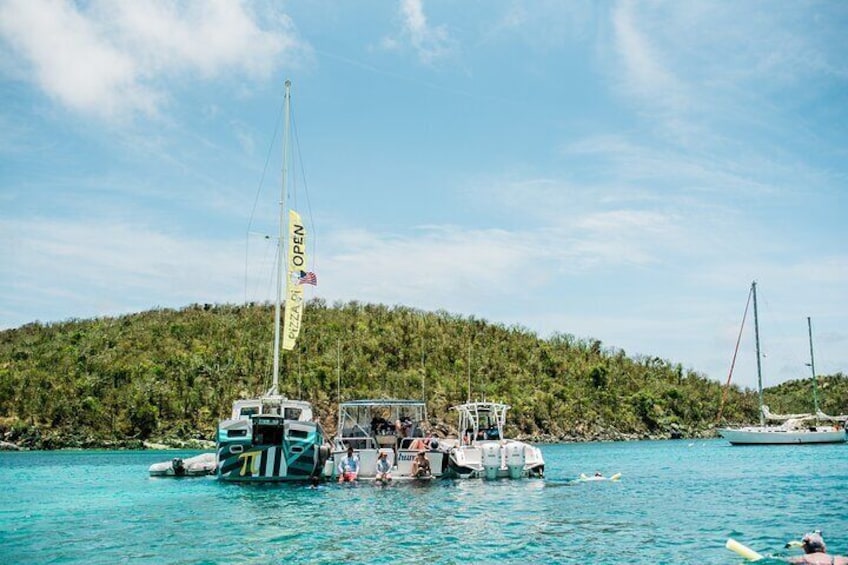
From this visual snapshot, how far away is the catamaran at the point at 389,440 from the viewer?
40.2 metres

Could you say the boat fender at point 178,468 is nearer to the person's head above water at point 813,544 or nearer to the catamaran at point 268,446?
the catamaran at point 268,446

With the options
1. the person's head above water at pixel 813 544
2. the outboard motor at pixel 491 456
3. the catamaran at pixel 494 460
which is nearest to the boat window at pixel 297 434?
the catamaran at pixel 494 460

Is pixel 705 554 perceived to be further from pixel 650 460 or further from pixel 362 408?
pixel 650 460

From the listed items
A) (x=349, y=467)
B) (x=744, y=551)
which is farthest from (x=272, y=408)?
(x=744, y=551)

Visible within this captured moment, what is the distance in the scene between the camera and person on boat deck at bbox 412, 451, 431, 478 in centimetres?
4012

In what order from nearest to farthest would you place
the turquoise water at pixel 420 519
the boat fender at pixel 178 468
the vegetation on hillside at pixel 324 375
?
the turquoise water at pixel 420 519 → the boat fender at pixel 178 468 → the vegetation on hillside at pixel 324 375

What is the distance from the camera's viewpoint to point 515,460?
41594 millimetres

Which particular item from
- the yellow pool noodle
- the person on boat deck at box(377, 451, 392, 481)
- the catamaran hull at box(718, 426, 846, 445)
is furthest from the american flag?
the catamaran hull at box(718, 426, 846, 445)

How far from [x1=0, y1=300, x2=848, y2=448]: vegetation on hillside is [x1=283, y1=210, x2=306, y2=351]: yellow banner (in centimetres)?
3313

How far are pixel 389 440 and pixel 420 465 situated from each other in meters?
3.57

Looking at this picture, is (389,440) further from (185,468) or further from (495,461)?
(185,468)

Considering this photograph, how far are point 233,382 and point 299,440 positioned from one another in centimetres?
5511

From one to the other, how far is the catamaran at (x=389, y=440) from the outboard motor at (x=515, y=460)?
137 inches

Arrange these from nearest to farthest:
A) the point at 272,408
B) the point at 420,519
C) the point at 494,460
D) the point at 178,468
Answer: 1. the point at 420,519
2. the point at 272,408
3. the point at 494,460
4. the point at 178,468
